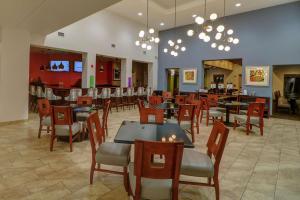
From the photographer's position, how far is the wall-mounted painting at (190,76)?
1215 cm

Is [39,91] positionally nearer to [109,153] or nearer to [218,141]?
[109,153]

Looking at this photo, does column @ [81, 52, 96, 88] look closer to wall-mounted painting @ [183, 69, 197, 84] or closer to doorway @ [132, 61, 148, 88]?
wall-mounted painting @ [183, 69, 197, 84]

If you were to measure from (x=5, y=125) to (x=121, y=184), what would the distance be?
5.12 m

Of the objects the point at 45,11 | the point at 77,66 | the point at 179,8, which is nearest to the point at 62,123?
the point at 45,11

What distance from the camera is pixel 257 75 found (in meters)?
9.91

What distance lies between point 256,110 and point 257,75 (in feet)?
14.2

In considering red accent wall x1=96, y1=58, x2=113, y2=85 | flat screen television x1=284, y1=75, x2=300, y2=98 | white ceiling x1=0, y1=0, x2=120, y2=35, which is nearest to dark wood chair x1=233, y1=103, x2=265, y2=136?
white ceiling x1=0, y1=0, x2=120, y2=35

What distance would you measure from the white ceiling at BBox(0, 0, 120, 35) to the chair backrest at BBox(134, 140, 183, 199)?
2.91m

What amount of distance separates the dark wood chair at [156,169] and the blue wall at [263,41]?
30.0 feet

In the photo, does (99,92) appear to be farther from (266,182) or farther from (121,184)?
(266,182)

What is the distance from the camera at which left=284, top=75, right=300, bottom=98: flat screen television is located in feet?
35.5

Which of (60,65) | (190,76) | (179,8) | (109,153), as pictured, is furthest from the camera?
(60,65)

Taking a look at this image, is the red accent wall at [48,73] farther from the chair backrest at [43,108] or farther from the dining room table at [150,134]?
the dining room table at [150,134]

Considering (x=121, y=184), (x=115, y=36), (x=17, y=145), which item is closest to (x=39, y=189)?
(x=121, y=184)
